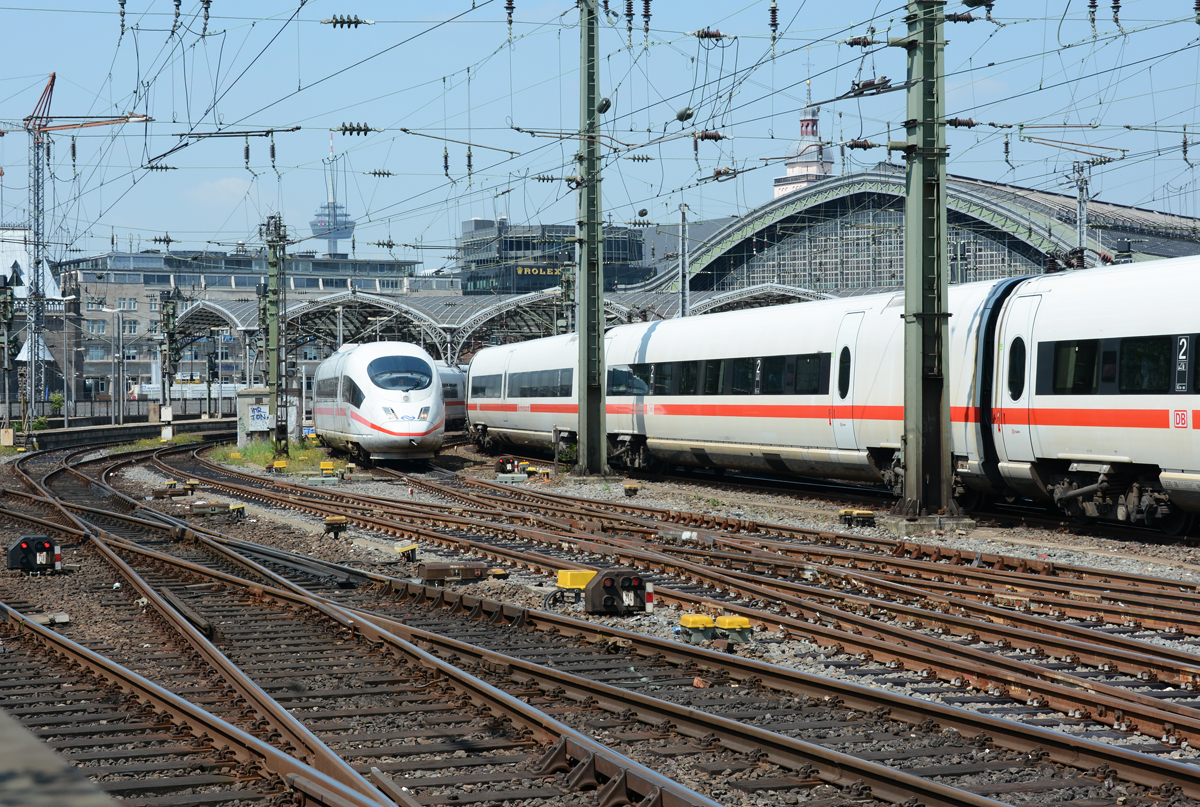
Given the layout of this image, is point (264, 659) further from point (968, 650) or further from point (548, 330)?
point (548, 330)

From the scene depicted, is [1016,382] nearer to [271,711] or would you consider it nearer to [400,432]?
[271,711]

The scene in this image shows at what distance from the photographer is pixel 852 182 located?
84.2 m

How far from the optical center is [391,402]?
28.8 metres

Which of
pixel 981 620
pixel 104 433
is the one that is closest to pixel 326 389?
pixel 104 433

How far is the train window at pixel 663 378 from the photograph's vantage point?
2439 centimetres

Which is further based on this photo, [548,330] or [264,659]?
[548,330]

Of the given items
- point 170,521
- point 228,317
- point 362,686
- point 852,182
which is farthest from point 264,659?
point 852,182

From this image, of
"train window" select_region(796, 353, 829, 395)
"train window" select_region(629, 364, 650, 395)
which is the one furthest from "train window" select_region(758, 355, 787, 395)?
"train window" select_region(629, 364, 650, 395)

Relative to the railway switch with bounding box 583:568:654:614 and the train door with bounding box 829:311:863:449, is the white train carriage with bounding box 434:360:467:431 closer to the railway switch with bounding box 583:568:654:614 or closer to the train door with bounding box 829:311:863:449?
the train door with bounding box 829:311:863:449

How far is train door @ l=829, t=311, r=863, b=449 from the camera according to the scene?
1847cm

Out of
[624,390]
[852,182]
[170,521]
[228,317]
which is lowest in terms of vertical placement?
[170,521]

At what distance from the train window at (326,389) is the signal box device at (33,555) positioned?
1860 cm

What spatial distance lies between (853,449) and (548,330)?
143 ft

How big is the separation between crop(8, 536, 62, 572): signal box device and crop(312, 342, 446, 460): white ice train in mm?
15281
